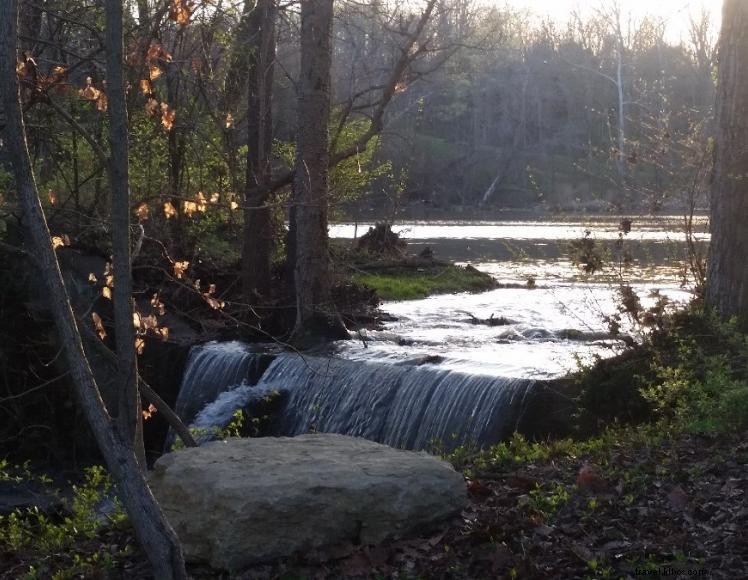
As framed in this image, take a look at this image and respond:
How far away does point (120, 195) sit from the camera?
16.4 feet

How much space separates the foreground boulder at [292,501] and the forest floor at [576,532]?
0.10 m

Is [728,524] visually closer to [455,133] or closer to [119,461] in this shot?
[119,461]

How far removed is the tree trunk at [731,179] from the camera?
31.4 feet

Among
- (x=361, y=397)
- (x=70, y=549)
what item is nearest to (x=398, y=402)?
(x=361, y=397)

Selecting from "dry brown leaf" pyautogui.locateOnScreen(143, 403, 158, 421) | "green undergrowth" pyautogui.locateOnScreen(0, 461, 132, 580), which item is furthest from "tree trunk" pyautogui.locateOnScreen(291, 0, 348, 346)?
"green undergrowth" pyautogui.locateOnScreen(0, 461, 132, 580)

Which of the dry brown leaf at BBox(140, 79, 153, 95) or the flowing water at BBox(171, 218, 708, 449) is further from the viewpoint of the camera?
the flowing water at BBox(171, 218, 708, 449)

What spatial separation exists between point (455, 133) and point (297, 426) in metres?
70.6

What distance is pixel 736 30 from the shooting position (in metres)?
9.63

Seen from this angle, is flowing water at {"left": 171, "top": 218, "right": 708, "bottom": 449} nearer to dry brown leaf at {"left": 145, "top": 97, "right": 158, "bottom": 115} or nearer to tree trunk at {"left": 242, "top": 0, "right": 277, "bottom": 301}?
tree trunk at {"left": 242, "top": 0, "right": 277, "bottom": 301}

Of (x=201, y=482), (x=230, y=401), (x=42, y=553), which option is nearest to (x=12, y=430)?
(x=230, y=401)

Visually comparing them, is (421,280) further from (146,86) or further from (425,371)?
(146,86)

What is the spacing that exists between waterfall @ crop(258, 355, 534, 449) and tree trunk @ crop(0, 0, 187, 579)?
517 cm

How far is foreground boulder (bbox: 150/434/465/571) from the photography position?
551 centimetres

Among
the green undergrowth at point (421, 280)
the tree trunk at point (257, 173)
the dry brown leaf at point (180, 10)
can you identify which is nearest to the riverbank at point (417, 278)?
the green undergrowth at point (421, 280)
